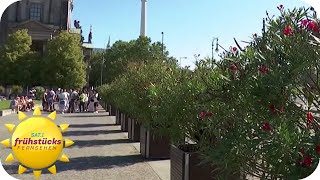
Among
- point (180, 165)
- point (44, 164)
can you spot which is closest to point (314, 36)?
point (44, 164)

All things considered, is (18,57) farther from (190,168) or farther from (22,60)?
(190,168)

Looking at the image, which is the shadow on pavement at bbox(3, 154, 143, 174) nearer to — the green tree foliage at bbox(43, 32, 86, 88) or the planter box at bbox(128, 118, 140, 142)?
the planter box at bbox(128, 118, 140, 142)

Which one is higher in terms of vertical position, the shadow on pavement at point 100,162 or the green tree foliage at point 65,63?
the green tree foliage at point 65,63

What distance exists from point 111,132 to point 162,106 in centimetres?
835

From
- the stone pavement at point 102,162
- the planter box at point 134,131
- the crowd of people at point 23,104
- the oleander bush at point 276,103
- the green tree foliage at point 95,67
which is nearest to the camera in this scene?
the oleander bush at point 276,103

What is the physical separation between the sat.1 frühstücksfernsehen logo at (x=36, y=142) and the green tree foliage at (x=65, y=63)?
38842 millimetres

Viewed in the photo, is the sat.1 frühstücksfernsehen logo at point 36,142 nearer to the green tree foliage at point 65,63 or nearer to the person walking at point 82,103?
the person walking at point 82,103

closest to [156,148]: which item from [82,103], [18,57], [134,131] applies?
[134,131]

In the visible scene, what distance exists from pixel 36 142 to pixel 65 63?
141ft

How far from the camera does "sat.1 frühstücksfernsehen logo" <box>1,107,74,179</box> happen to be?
8.57ft

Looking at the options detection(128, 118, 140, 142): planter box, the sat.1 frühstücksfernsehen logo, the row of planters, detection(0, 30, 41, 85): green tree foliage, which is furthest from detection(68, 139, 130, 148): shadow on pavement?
detection(0, 30, 41, 85): green tree foliage

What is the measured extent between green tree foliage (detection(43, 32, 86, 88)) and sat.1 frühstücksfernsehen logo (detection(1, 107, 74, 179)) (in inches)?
1529

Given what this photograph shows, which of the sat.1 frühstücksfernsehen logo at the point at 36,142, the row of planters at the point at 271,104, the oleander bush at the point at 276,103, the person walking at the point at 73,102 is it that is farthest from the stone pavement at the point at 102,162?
the person walking at the point at 73,102

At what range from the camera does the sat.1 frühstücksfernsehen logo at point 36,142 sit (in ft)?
8.57
